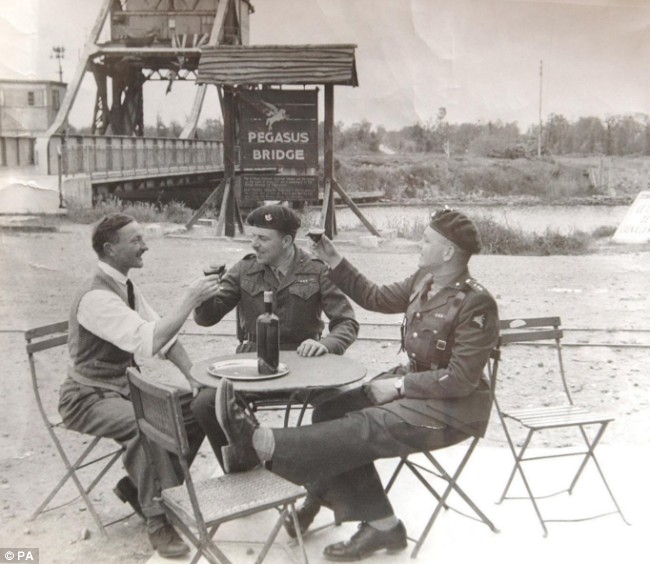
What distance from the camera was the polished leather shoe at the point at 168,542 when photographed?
311cm

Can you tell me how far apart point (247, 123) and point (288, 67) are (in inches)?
19.9

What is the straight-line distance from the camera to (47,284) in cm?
511

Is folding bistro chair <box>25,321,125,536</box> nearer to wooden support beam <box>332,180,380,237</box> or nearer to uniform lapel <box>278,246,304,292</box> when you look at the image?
uniform lapel <box>278,246,304,292</box>

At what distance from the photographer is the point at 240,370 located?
319 centimetres

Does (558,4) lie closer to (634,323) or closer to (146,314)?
(634,323)

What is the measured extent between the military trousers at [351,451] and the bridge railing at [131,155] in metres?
2.92

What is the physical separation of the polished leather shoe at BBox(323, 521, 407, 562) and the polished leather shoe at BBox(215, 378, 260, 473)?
0.51 m

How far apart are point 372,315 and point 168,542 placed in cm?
375

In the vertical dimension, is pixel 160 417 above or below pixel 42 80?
below

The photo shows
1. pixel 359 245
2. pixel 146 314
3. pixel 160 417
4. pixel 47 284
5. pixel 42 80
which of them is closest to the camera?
pixel 160 417

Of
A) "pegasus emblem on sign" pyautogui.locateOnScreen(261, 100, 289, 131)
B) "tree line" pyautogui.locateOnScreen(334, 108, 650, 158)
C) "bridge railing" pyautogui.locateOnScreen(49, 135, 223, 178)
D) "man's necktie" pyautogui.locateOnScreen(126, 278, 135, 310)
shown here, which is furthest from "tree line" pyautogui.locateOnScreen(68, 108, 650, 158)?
"man's necktie" pyautogui.locateOnScreen(126, 278, 135, 310)

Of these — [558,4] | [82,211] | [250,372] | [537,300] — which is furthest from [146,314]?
[537,300]

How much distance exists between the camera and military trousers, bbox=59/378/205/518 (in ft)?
10.1

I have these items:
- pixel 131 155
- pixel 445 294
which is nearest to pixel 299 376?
pixel 445 294
